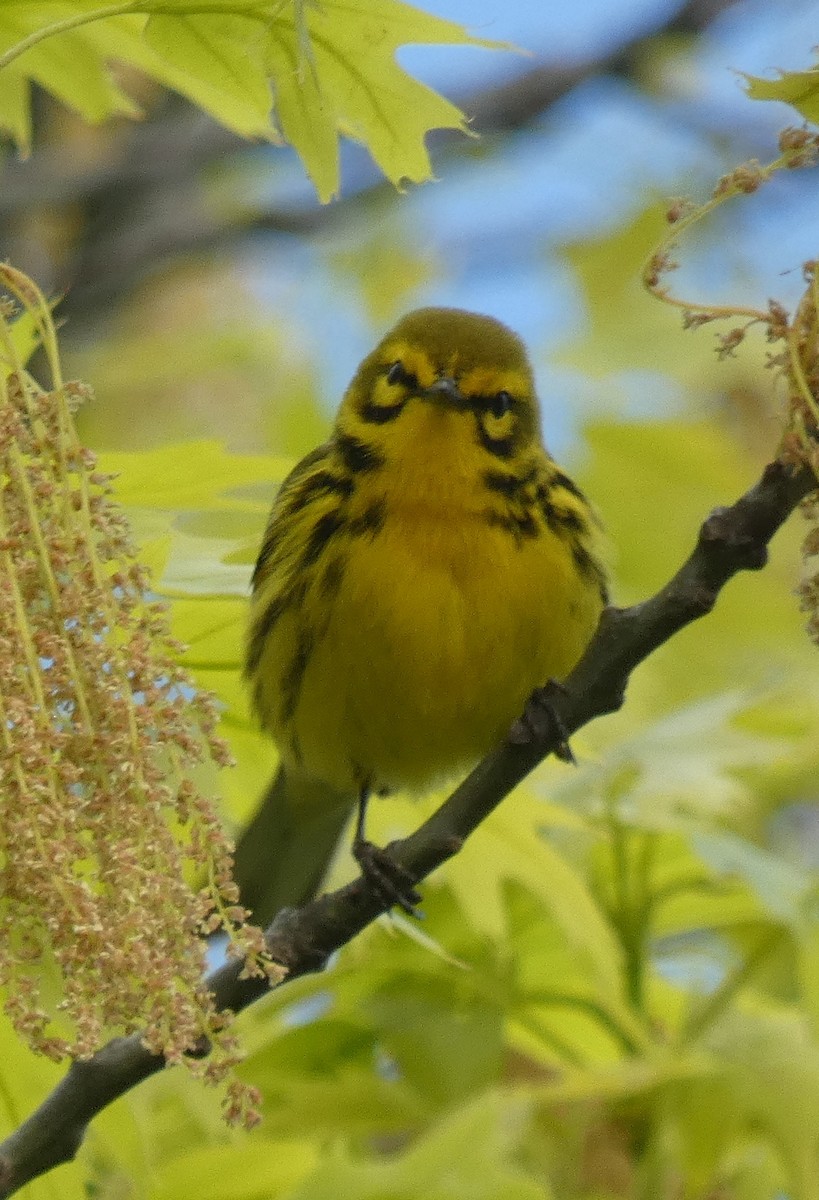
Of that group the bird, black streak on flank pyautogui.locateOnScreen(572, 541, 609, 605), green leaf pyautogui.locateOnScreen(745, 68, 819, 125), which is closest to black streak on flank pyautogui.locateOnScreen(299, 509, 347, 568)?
the bird

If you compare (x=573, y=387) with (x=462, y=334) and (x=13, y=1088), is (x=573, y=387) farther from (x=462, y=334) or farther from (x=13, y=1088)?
(x=13, y=1088)

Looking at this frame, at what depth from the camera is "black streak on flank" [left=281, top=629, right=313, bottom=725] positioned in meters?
2.94

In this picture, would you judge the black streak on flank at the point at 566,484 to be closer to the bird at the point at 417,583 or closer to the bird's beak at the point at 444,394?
the bird at the point at 417,583

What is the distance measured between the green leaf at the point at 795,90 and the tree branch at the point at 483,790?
305 millimetres

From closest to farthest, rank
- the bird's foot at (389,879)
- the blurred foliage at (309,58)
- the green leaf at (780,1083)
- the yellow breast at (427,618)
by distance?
the blurred foliage at (309,58) → the bird's foot at (389,879) → the green leaf at (780,1083) → the yellow breast at (427,618)

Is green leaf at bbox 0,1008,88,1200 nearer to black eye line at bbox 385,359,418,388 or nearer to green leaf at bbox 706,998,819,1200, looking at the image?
green leaf at bbox 706,998,819,1200

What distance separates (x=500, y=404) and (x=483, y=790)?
3.95 ft

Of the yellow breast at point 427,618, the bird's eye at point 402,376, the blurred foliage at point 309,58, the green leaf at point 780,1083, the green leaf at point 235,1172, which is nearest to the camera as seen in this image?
the blurred foliage at point 309,58

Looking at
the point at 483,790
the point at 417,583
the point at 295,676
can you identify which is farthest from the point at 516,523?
the point at 483,790

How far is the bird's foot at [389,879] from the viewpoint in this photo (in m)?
2.08

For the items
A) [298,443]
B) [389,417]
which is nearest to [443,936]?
[389,417]

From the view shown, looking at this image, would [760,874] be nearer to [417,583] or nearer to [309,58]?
[417,583]

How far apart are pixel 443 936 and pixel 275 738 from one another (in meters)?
0.43

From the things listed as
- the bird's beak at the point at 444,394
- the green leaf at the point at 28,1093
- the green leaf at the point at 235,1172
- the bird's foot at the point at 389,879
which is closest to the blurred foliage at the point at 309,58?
the bird's foot at the point at 389,879
